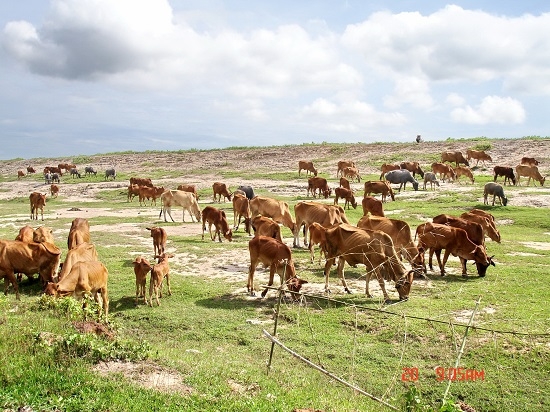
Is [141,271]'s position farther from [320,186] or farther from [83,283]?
[320,186]

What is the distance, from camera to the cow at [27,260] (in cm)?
1227

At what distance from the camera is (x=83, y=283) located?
10383 millimetres

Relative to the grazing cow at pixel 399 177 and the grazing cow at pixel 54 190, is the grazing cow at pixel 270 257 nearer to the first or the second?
the grazing cow at pixel 399 177

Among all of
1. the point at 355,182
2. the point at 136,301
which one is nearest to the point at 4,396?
the point at 136,301

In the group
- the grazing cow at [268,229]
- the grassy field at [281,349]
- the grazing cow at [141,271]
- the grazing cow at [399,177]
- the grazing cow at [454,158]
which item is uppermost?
the grazing cow at [454,158]

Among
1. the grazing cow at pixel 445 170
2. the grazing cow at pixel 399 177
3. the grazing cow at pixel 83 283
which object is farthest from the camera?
the grazing cow at pixel 445 170

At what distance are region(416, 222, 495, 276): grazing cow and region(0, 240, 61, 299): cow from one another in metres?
10.6

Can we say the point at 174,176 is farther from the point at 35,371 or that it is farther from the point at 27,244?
the point at 35,371

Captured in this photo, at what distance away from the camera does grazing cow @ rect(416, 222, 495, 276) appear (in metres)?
14.1

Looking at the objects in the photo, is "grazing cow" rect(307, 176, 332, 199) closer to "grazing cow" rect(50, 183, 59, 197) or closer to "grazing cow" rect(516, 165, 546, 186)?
"grazing cow" rect(516, 165, 546, 186)

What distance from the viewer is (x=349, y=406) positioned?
6781 millimetres

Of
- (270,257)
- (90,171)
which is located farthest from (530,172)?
(90,171)

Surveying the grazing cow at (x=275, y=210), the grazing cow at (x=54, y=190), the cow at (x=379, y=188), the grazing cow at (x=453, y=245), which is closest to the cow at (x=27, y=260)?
the grazing cow at (x=275, y=210)

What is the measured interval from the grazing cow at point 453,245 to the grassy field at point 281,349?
453 mm
